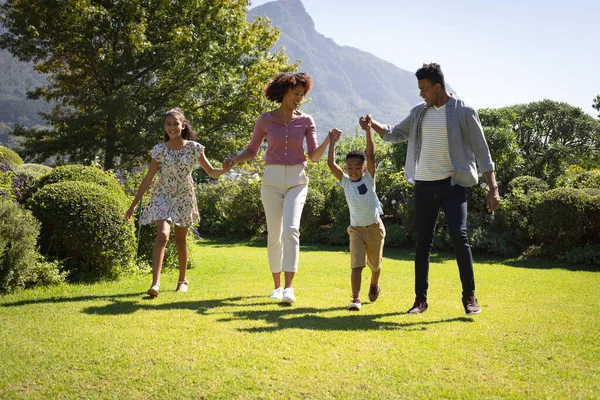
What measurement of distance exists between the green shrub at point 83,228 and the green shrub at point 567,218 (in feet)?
25.8

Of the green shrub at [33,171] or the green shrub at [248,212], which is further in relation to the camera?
the green shrub at [248,212]

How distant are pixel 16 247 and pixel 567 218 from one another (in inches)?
365

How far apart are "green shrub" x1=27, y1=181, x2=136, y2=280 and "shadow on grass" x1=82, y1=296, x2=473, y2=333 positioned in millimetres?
1333

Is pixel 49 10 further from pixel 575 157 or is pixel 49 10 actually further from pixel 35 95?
pixel 575 157

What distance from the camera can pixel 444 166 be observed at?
4.78 m

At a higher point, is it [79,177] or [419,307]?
[79,177]

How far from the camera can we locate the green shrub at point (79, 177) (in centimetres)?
724

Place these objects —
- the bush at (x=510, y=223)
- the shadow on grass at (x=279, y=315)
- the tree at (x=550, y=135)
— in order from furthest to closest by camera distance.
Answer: the tree at (x=550, y=135) → the bush at (x=510, y=223) → the shadow on grass at (x=279, y=315)

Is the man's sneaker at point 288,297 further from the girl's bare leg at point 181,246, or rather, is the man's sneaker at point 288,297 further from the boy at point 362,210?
the girl's bare leg at point 181,246

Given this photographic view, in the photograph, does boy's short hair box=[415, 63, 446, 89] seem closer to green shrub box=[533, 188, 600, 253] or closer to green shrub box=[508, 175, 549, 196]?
green shrub box=[533, 188, 600, 253]

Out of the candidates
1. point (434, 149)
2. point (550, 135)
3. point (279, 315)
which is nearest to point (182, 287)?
point (279, 315)

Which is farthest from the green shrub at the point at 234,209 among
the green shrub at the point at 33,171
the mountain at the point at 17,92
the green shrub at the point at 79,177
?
the mountain at the point at 17,92

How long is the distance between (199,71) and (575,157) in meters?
12.8

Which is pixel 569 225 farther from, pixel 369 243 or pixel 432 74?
pixel 432 74
